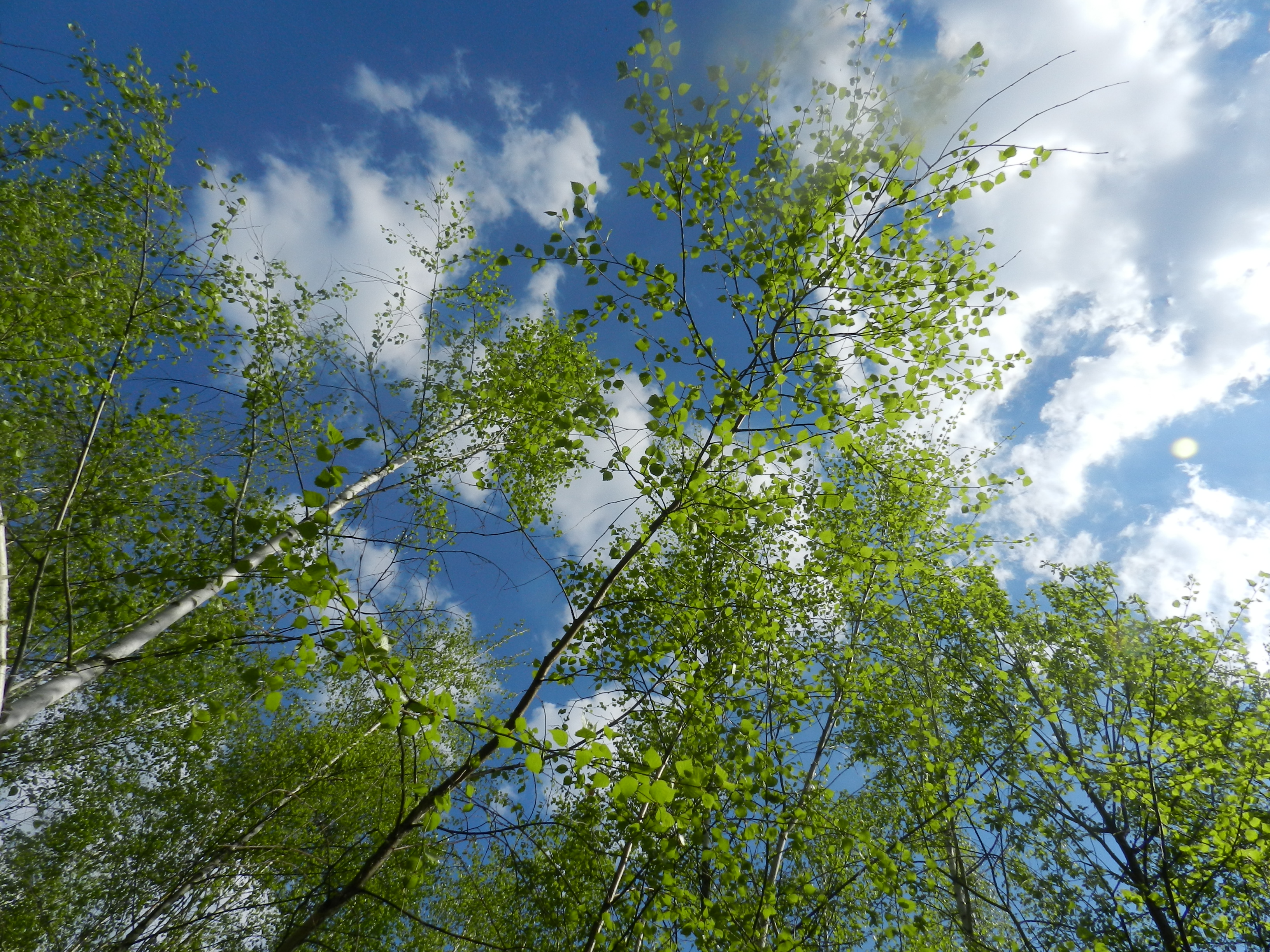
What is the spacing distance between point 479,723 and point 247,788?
452 inches

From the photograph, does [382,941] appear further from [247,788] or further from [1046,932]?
[1046,932]

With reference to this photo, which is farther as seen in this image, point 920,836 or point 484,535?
point 920,836

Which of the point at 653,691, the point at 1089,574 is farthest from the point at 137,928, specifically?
the point at 1089,574

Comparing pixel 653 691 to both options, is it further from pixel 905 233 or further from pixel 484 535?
pixel 905 233

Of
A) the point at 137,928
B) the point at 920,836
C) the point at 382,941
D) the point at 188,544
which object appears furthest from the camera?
the point at 382,941

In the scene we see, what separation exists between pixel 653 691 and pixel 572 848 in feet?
13.1

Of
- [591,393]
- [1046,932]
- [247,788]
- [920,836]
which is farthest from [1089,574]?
[247,788]

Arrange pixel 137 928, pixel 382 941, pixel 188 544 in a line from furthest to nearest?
pixel 382 941
pixel 188 544
pixel 137 928

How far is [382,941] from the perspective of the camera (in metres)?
8.61

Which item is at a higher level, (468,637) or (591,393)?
(468,637)

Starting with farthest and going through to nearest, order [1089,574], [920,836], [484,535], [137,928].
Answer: [1089,574], [920,836], [484,535], [137,928]

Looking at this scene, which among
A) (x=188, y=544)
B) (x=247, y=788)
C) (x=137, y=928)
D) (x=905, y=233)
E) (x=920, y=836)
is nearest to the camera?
(x=137, y=928)

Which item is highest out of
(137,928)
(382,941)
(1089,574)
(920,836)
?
(1089,574)

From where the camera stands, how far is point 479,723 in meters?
2.00
